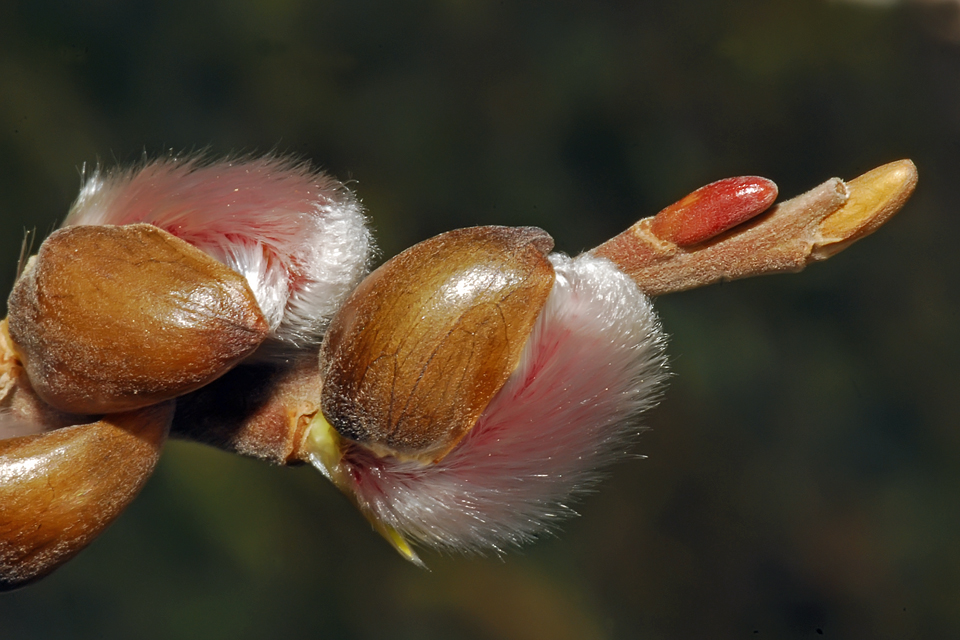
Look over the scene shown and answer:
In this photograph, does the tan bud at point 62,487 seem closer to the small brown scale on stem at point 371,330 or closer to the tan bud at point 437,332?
the small brown scale on stem at point 371,330

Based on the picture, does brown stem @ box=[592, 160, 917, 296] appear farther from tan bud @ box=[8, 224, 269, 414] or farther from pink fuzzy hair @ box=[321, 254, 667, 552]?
tan bud @ box=[8, 224, 269, 414]

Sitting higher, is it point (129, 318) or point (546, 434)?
point (129, 318)

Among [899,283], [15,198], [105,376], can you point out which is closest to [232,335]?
[105,376]

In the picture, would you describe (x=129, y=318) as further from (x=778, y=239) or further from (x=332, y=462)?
(x=778, y=239)

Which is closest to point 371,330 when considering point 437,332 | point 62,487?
point 437,332

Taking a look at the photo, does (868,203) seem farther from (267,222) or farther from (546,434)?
(267,222)
